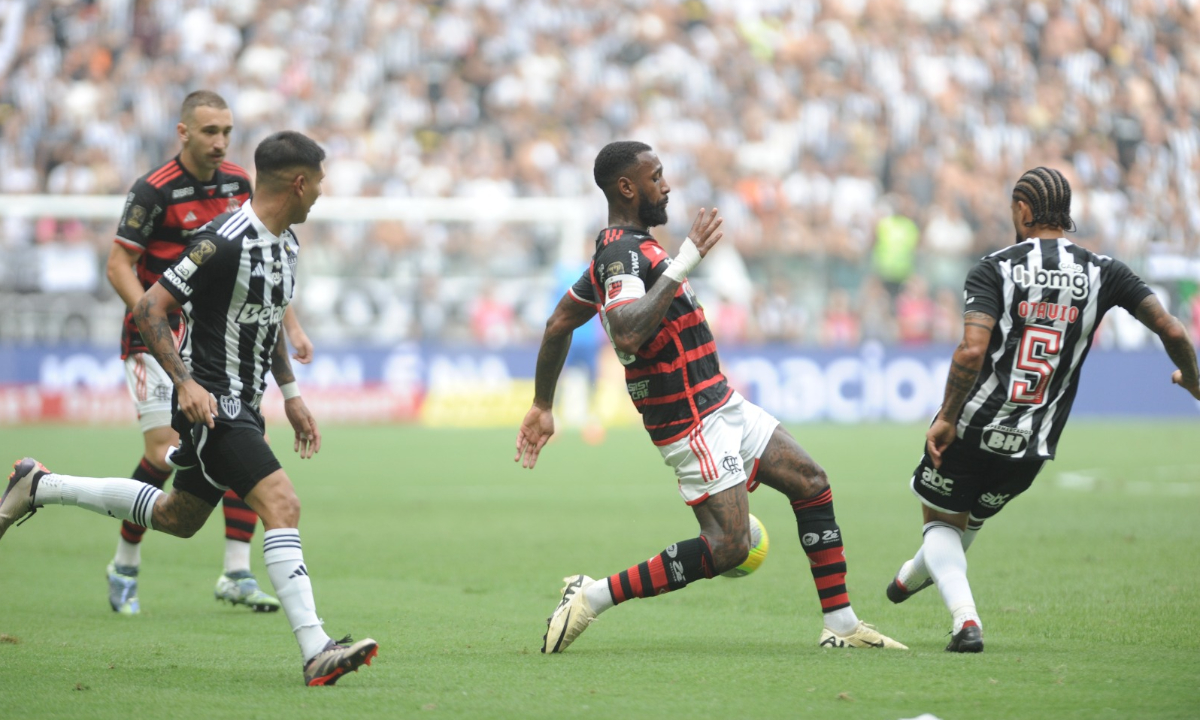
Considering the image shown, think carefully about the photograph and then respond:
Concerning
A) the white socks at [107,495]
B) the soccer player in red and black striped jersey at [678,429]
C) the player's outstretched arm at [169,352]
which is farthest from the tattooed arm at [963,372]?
the white socks at [107,495]

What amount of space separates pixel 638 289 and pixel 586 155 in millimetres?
21862

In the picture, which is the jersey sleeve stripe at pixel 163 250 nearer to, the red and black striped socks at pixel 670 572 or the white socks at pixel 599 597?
the white socks at pixel 599 597

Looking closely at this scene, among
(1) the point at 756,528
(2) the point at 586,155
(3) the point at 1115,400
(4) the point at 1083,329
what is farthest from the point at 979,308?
(2) the point at 586,155

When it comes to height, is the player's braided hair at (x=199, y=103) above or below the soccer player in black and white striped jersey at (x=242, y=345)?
above

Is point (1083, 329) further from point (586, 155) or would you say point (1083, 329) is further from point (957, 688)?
point (586, 155)

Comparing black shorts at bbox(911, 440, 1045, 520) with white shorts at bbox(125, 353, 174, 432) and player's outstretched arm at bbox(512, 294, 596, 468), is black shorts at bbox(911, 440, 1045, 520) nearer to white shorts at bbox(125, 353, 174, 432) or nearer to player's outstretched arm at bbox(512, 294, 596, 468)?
player's outstretched arm at bbox(512, 294, 596, 468)

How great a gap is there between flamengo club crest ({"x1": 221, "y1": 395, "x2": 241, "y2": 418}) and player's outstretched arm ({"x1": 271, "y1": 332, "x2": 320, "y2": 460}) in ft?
1.81

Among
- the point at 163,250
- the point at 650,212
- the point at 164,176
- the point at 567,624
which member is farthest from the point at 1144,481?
the point at 164,176

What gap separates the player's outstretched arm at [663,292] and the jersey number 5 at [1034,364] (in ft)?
4.97

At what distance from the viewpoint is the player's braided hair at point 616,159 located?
20.0 feet

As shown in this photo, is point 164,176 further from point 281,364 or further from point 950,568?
point 950,568

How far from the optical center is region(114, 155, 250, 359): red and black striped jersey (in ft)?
24.9

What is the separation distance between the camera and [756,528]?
643 centimetres

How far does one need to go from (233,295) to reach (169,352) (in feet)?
1.24
